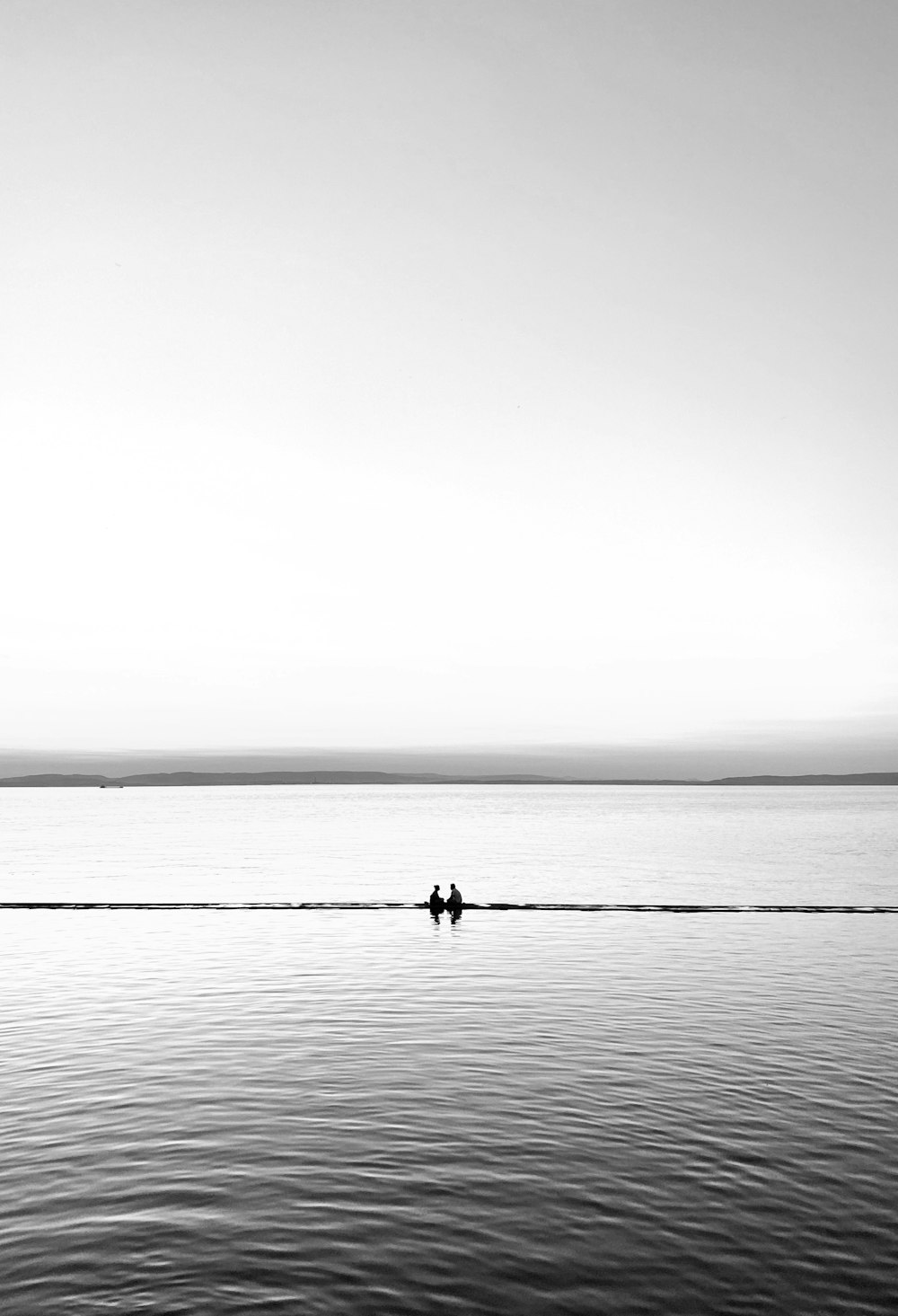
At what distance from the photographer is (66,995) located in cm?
3547

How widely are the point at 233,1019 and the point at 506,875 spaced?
6019 centimetres

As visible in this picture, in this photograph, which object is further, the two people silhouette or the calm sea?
the two people silhouette

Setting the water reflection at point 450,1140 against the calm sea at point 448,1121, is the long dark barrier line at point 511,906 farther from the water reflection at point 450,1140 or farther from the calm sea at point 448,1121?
the water reflection at point 450,1140

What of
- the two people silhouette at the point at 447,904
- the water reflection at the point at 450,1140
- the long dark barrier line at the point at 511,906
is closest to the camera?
the water reflection at the point at 450,1140

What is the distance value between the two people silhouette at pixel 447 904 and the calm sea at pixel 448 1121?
505cm

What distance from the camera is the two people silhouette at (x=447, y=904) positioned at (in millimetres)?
56625

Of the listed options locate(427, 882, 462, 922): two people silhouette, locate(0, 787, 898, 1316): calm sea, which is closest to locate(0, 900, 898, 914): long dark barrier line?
locate(427, 882, 462, 922): two people silhouette

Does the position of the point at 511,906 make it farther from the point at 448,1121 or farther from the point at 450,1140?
the point at 450,1140

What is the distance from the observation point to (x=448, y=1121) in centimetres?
2112

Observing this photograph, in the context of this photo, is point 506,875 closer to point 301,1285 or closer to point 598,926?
point 598,926

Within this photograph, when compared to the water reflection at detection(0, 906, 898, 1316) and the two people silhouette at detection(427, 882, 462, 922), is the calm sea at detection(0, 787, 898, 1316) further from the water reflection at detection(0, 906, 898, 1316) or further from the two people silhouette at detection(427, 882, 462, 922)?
the two people silhouette at detection(427, 882, 462, 922)

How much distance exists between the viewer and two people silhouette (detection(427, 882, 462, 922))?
56625 mm

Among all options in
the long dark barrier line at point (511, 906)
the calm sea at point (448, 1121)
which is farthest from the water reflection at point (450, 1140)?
the long dark barrier line at point (511, 906)

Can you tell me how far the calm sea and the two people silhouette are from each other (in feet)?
16.6
